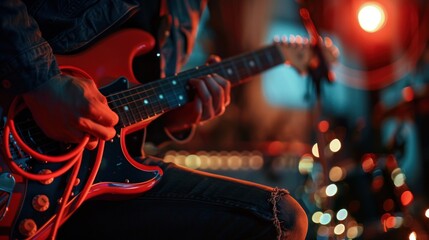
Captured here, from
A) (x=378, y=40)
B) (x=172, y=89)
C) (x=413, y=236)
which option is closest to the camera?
(x=172, y=89)

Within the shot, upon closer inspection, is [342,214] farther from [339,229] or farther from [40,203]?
[40,203]

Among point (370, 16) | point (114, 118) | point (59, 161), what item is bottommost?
point (59, 161)

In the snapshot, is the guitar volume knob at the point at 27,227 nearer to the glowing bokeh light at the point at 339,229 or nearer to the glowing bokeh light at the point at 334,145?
the glowing bokeh light at the point at 339,229

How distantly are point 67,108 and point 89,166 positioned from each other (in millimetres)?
176

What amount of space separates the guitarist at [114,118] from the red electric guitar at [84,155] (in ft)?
0.13

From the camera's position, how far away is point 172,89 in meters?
1.49

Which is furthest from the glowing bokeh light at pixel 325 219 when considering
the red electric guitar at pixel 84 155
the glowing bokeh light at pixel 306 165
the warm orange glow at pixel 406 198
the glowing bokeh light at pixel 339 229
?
the red electric guitar at pixel 84 155

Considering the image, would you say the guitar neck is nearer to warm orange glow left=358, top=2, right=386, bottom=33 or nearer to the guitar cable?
the guitar cable

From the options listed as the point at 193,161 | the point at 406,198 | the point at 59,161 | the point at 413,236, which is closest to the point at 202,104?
the point at 59,161

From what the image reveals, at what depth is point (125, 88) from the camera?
1.34 meters

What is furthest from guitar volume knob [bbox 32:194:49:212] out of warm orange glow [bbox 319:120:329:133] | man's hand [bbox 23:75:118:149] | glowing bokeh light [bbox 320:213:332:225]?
glowing bokeh light [bbox 320:213:332:225]

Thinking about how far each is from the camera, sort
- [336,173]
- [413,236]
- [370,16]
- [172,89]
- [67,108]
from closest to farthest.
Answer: [67,108]
[172,89]
[413,236]
[336,173]
[370,16]

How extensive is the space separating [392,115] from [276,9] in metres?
2.06

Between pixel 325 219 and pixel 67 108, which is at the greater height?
pixel 325 219
